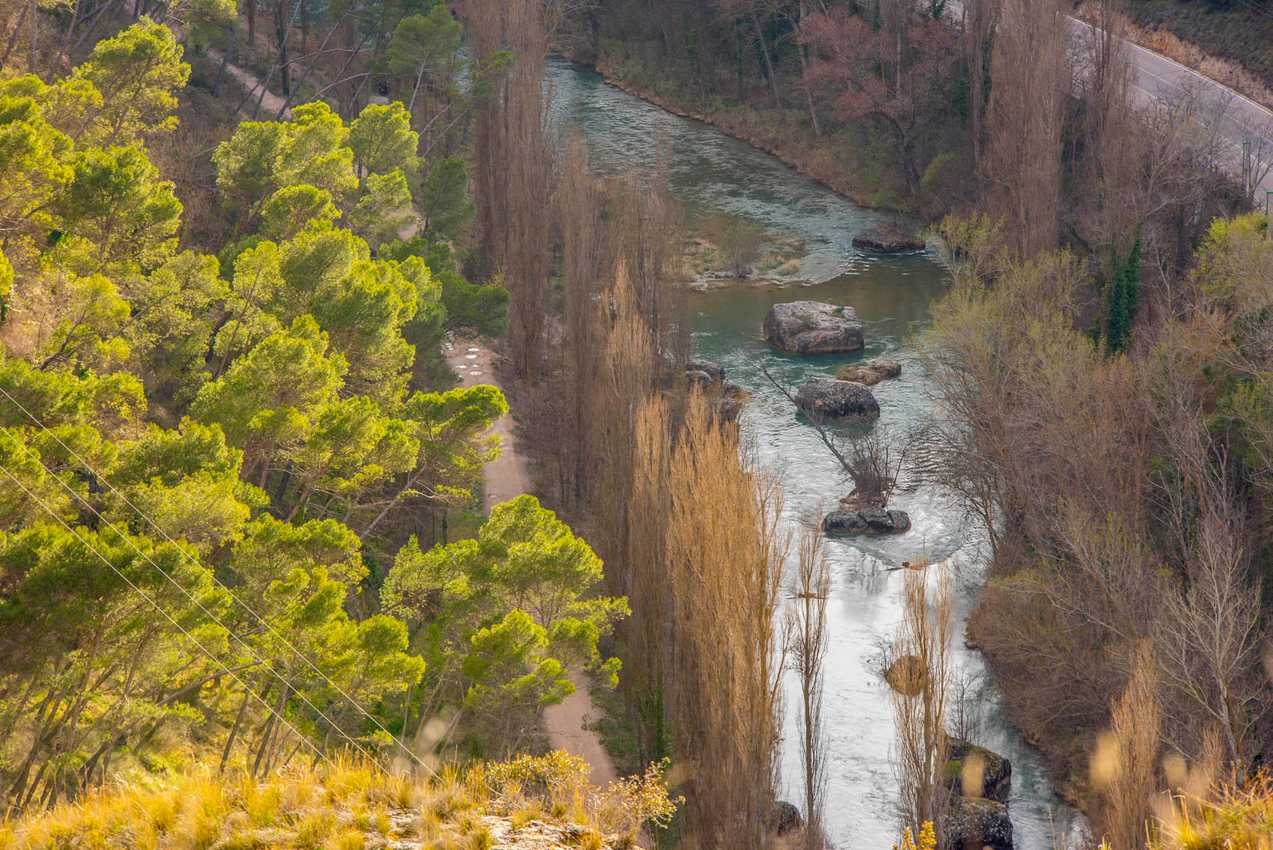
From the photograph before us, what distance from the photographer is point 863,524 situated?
3000cm

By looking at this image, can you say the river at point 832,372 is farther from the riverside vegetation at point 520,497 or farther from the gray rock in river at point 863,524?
the riverside vegetation at point 520,497

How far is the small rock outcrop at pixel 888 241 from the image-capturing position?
153 ft

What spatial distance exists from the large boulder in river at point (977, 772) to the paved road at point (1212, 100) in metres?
18.0

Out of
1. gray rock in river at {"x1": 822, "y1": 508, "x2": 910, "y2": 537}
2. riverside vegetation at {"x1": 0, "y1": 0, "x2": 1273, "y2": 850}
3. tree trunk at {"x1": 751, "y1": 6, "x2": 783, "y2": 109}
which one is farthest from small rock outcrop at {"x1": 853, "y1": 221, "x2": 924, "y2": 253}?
gray rock in river at {"x1": 822, "y1": 508, "x2": 910, "y2": 537}

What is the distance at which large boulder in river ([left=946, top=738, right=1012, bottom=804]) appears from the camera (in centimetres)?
2133

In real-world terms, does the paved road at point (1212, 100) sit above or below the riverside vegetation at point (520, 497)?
above

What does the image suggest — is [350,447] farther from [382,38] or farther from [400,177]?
[382,38]

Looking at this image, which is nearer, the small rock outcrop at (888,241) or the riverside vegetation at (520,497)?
the riverside vegetation at (520,497)

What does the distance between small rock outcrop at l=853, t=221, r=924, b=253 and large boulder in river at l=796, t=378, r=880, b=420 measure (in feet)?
42.3

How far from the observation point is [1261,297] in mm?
24828

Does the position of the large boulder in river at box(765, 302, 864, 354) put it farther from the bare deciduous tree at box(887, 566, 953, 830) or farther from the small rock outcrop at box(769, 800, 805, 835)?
the bare deciduous tree at box(887, 566, 953, 830)

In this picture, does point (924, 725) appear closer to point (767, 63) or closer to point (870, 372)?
point (870, 372)

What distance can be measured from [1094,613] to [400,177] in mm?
16832

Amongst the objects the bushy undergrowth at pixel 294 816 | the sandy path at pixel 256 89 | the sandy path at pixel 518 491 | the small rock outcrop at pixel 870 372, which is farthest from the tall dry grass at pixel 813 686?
the sandy path at pixel 256 89
